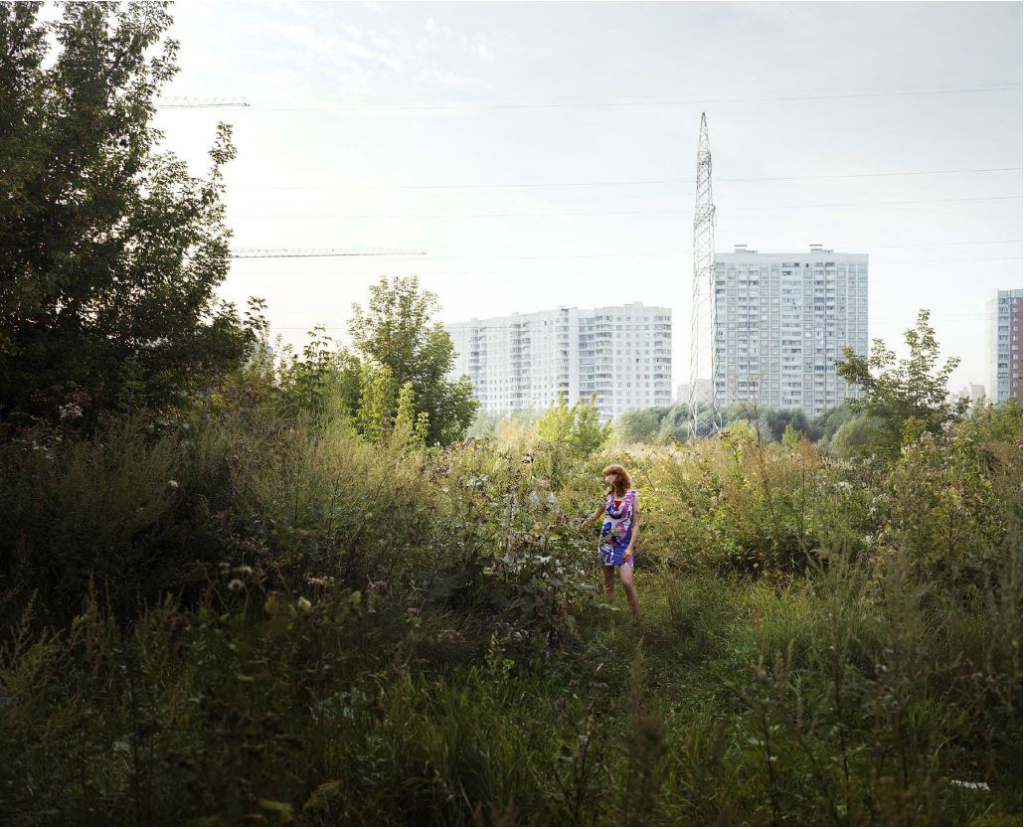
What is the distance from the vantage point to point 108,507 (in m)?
4.30

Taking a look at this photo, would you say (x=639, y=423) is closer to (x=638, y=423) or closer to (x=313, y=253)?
(x=638, y=423)

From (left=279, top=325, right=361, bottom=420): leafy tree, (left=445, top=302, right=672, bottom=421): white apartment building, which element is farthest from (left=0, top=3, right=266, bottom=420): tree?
(left=445, top=302, right=672, bottom=421): white apartment building

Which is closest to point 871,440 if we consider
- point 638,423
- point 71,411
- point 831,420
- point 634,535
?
point 634,535

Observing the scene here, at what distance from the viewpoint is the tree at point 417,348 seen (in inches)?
542

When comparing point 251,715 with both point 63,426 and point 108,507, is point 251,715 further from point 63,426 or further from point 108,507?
point 63,426

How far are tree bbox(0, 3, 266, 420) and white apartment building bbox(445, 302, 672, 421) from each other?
92.7ft

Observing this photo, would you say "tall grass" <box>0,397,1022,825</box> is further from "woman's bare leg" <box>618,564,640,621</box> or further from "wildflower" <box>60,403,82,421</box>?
"wildflower" <box>60,403,82,421</box>

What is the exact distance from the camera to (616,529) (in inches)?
226

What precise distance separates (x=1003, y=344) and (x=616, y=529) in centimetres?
570

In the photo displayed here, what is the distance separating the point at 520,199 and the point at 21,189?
1697 centimetres

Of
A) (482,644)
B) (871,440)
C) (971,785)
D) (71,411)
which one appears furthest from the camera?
(871,440)

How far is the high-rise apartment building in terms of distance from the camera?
7.73m

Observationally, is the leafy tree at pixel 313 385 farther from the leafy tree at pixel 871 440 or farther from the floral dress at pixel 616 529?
the leafy tree at pixel 871 440

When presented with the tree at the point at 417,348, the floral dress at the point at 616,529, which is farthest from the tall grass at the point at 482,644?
the tree at the point at 417,348
